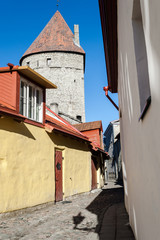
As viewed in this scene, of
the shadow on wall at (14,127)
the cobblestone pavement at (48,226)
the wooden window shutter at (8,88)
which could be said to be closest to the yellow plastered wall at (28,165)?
the shadow on wall at (14,127)

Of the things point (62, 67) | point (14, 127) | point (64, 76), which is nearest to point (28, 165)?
point (14, 127)

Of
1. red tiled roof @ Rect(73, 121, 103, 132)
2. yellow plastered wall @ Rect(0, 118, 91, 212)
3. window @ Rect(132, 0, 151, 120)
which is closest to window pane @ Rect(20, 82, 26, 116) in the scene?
yellow plastered wall @ Rect(0, 118, 91, 212)

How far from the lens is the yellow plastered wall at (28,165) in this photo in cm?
721

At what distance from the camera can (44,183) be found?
920cm

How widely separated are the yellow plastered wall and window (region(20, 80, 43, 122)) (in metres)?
0.52

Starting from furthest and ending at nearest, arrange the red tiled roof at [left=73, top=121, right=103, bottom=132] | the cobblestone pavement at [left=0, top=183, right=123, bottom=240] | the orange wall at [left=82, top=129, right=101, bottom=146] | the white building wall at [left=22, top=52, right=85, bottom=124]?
the white building wall at [left=22, top=52, right=85, bottom=124], the red tiled roof at [left=73, top=121, right=103, bottom=132], the orange wall at [left=82, top=129, right=101, bottom=146], the cobblestone pavement at [left=0, top=183, right=123, bottom=240]

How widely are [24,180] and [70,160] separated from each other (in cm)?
399

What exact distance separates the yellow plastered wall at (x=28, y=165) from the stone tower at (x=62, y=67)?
23.0 m

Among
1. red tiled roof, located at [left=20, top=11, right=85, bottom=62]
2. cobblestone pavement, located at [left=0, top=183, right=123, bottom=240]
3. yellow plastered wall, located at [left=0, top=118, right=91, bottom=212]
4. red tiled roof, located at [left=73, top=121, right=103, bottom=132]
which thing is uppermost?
red tiled roof, located at [left=20, top=11, right=85, bottom=62]

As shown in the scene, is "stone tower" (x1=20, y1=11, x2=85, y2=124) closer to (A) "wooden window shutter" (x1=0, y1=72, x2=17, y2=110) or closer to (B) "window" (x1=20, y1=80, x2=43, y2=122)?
(B) "window" (x1=20, y1=80, x2=43, y2=122)

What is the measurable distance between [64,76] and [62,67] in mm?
1231

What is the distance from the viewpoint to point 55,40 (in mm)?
36000

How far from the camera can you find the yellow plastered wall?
7.21 meters

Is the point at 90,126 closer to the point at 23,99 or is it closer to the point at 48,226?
the point at 23,99
